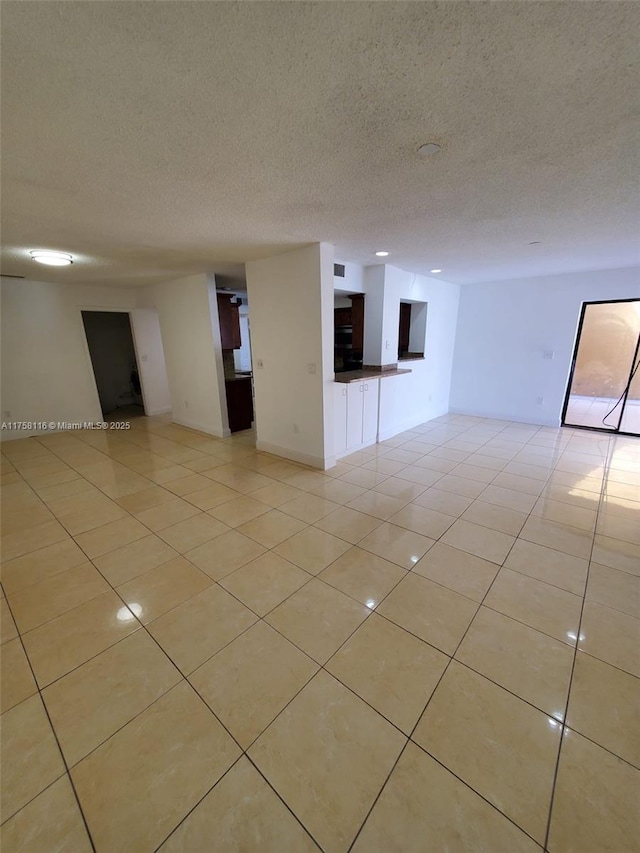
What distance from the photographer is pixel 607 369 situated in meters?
6.38

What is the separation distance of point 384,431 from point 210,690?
391cm

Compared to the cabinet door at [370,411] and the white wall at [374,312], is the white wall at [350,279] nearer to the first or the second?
the white wall at [374,312]

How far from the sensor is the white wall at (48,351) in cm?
497

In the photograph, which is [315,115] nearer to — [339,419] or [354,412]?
[339,419]

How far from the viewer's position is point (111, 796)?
114 centimetres

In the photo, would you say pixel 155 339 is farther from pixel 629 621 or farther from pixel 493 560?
pixel 629 621

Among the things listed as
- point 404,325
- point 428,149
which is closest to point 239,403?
point 404,325

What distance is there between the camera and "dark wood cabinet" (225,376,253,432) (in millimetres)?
5316

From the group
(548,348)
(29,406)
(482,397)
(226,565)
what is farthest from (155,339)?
(548,348)

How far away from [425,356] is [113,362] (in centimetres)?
677

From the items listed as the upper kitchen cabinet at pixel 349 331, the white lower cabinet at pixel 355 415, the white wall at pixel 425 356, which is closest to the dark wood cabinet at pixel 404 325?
the white wall at pixel 425 356

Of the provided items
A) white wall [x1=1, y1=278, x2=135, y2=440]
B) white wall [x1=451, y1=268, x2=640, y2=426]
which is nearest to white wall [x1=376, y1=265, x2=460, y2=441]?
white wall [x1=451, y1=268, x2=640, y2=426]

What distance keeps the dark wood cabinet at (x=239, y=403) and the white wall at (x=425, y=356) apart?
7.48 feet

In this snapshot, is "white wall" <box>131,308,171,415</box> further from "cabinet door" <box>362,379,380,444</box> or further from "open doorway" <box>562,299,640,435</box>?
"open doorway" <box>562,299,640,435</box>
